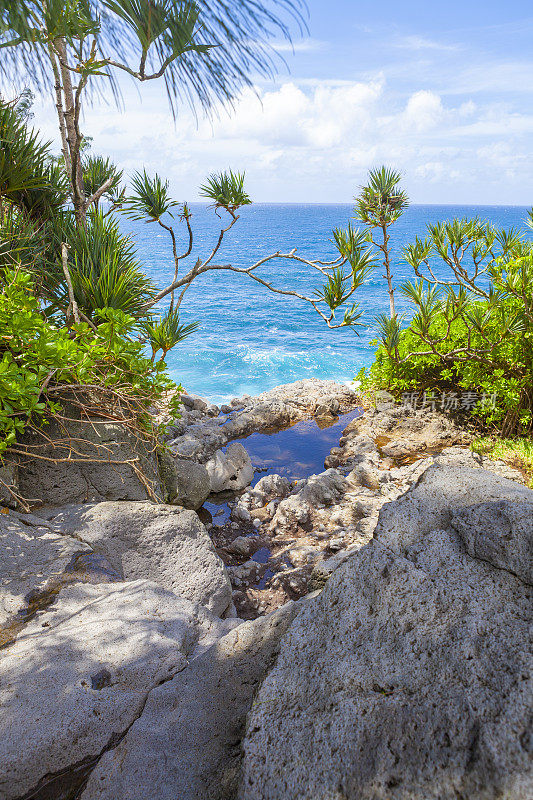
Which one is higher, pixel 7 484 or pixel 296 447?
pixel 7 484

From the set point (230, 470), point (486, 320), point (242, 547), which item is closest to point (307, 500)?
point (242, 547)

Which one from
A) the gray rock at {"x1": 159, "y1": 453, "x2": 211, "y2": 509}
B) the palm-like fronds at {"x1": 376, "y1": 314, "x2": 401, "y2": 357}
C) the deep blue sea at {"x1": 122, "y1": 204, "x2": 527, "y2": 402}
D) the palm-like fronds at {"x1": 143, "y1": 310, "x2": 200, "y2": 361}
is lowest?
the deep blue sea at {"x1": 122, "y1": 204, "x2": 527, "y2": 402}

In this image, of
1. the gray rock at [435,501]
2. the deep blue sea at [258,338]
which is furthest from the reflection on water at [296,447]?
the gray rock at [435,501]

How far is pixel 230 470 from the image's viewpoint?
6586mm

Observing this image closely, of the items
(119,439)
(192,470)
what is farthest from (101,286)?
(192,470)

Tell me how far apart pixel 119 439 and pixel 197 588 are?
4.33 ft

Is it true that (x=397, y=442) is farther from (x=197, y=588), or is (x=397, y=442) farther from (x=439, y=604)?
(x=439, y=604)

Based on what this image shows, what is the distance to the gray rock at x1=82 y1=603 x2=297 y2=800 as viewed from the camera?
1.33 meters

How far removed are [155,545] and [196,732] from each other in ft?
6.04

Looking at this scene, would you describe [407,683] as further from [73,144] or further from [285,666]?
[73,144]

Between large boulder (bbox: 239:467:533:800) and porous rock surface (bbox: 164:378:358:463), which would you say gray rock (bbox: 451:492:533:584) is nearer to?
large boulder (bbox: 239:467:533:800)

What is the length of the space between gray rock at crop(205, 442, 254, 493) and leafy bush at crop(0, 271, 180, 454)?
2.77m

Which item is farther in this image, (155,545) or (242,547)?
(242,547)

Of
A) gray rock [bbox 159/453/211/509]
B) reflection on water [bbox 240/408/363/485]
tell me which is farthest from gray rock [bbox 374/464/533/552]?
reflection on water [bbox 240/408/363/485]
